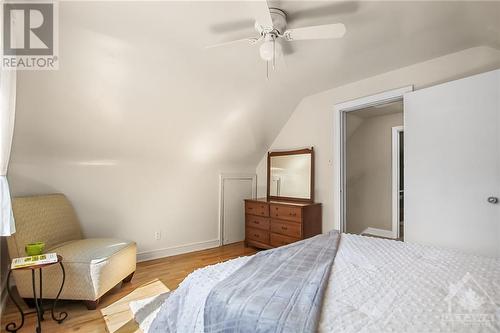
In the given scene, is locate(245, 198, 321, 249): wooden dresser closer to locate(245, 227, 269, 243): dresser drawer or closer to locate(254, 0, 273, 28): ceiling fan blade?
locate(245, 227, 269, 243): dresser drawer

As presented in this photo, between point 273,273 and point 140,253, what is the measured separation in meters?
2.50

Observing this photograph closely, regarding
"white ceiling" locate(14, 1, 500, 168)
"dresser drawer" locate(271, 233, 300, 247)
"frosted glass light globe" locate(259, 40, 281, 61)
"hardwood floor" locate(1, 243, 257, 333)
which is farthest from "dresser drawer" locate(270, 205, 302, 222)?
"frosted glass light globe" locate(259, 40, 281, 61)

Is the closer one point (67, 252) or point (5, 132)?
point (5, 132)

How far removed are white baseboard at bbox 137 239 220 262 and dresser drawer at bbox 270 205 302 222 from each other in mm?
1118

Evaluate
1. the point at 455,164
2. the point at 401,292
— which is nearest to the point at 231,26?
the point at 401,292

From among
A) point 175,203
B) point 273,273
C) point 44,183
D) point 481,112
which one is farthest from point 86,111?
point 481,112

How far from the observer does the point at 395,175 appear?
4043 millimetres

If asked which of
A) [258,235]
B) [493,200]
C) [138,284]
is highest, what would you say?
[493,200]

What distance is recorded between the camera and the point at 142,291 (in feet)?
7.84

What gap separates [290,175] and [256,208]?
0.70 m

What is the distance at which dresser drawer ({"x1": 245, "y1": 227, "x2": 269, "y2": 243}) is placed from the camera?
3.51 metres

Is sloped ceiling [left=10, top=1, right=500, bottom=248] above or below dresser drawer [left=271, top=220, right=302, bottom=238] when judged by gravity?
above

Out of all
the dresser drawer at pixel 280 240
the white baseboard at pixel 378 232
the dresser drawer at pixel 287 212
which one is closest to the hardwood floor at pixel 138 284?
the dresser drawer at pixel 280 240

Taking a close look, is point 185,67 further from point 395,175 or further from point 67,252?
point 395,175
